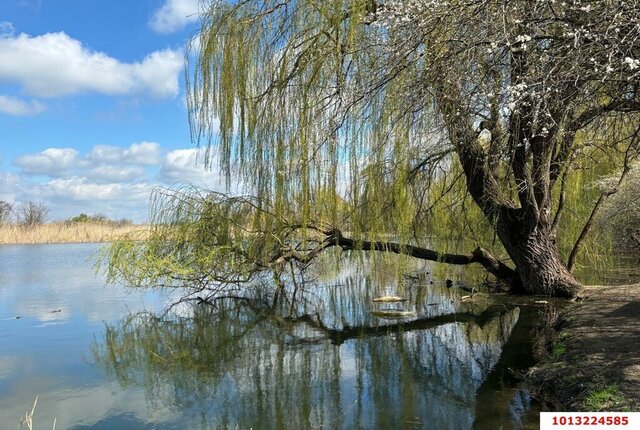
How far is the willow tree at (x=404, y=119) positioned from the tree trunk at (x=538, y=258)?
0.02 m

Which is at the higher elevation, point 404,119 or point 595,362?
point 404,119

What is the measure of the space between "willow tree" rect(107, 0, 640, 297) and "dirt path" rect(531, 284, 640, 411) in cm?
188

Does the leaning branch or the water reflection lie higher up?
the leaning branch

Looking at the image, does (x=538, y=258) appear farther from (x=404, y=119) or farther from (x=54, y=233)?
(x=54, y=233)

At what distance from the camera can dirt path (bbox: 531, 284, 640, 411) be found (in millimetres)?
4031

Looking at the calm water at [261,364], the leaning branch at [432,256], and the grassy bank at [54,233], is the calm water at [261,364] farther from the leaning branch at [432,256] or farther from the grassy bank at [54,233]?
the grassy bank at [54,233]

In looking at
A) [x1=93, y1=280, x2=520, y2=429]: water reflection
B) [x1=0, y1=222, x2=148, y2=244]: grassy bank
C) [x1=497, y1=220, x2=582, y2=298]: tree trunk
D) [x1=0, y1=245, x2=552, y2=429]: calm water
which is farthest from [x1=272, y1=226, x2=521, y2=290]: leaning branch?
[x1=0, y1=222, x2=148, y2=244]: grassy bank

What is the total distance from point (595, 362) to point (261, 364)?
345 cm

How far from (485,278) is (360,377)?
6.69m

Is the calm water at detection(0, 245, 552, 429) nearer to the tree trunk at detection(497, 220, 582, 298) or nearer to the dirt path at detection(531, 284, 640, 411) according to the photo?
the dirt path at detection(531, 284, 640, 411)

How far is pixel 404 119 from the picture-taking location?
6.41 m

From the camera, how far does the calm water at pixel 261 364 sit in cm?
460

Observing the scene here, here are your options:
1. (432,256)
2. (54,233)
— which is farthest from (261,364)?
(54,233)

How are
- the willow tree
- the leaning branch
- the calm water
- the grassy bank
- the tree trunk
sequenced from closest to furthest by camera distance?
the willow tree < the calm water < the tree trunk < the leaning branch < the grassy bank
